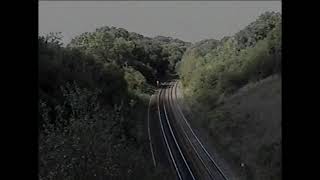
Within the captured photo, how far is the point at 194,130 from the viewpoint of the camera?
31.3 metres

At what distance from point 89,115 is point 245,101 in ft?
86.3

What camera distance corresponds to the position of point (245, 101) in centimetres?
3484

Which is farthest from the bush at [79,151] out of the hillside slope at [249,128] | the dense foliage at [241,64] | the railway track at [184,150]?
the dense foliage at [241,64]

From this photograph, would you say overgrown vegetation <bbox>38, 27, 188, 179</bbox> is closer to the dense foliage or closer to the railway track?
the railway track

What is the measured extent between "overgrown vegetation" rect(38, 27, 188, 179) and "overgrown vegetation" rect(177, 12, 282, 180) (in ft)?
13.2

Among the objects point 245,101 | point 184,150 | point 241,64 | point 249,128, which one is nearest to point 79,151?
point 184,150

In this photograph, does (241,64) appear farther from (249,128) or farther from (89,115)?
(89,115)

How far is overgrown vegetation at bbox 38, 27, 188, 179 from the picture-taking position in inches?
309

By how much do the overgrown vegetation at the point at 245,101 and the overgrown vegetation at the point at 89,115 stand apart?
401 centimetres

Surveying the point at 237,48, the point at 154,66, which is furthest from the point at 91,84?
the point at 154,66

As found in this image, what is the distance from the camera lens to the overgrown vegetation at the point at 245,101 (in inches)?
851
